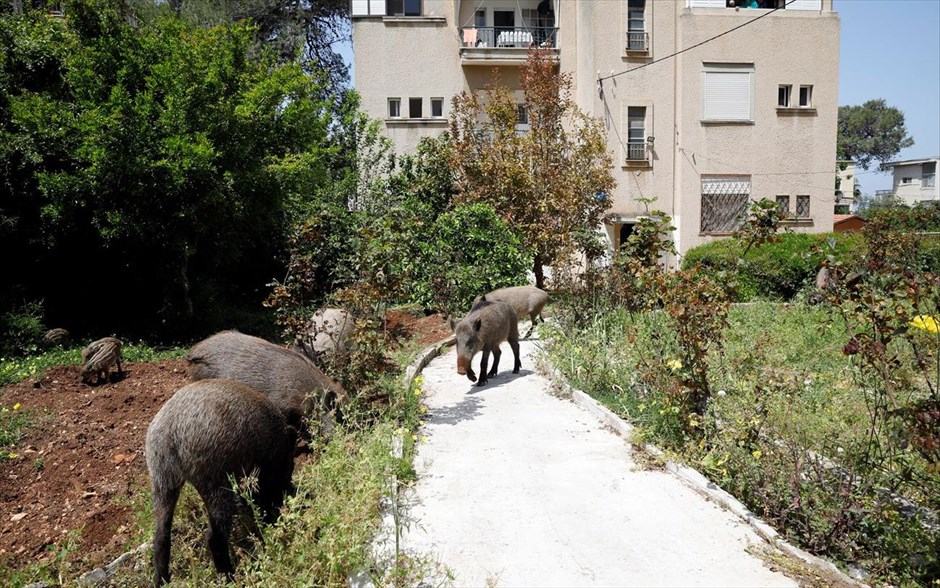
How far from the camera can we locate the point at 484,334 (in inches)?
358

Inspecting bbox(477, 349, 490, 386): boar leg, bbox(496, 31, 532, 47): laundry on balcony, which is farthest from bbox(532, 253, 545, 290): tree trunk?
bbox(496, 31, 532, 47): laundry on balcony

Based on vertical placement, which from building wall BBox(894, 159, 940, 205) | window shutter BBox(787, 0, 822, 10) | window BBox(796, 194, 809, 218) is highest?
window shutter BBox(787, 0, 822, 10)

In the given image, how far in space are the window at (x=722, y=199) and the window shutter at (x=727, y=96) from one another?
223cm

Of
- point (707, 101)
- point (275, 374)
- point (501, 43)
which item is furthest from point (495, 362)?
point (501, 43)

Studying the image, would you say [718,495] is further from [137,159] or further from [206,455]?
[137,159]

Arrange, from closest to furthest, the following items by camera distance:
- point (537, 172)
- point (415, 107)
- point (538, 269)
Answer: point (538, 269)
point (537, 172)
point (415, 107)

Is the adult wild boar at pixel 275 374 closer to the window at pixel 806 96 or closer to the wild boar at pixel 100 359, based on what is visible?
the wild boar at pixel 100 359

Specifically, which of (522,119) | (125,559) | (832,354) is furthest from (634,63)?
(125,559)

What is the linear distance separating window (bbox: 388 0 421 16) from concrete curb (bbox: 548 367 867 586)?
834 inches

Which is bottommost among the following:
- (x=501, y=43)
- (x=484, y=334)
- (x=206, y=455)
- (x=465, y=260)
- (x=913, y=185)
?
(x=484, y=334)

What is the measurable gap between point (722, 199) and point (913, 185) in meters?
36.8

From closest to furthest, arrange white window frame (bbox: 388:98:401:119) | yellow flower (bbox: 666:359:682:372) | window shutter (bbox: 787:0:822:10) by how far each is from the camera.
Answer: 1. yellow flower (bbox: 666:359:682:372)
2. window shutter (bbox: 787:0:822:10)
3. white window frame (bbox: 388:98:401:119)

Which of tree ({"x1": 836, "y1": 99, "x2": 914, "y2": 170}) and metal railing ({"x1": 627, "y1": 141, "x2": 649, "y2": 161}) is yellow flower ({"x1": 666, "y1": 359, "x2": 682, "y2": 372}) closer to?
metal railing ({"x1": 627, "y1": 141, "x2": 649, "y2": 161})

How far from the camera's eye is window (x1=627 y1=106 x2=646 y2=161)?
2362 centimetres
